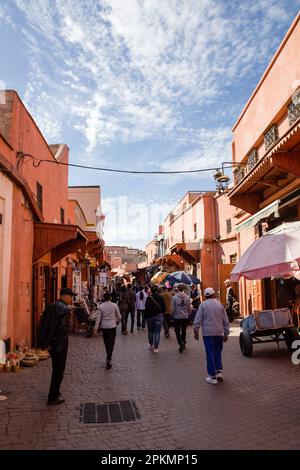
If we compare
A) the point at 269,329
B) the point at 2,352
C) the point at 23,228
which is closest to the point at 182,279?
the point at 269,329

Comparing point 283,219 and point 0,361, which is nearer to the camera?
point 0,361

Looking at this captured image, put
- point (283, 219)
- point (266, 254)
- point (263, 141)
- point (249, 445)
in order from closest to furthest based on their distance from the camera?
point (249, 445) < point (266, 254) < point (283, 219) < point (263, 141)

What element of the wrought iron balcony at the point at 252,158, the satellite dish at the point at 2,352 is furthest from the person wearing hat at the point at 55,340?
the wrought iron balcony at the point at 252,158

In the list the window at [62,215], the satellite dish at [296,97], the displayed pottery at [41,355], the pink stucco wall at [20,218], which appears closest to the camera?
the pink stucco wall at [20,218]

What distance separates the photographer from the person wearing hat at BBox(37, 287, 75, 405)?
5.91m

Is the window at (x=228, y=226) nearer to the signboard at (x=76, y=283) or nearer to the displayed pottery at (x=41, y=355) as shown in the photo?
the signboard at (x=76, y=283)

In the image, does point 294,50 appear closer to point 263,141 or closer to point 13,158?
point 263,141

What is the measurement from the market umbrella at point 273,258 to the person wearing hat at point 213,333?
1420mm

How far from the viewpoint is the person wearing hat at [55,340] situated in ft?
19.4

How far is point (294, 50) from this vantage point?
Answer: 1062 centimetres

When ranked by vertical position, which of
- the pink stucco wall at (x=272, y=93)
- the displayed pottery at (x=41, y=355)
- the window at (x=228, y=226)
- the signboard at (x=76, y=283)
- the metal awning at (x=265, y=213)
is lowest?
the displayed pottery at (x=41, y=355)

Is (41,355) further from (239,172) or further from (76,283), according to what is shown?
(239,172)
